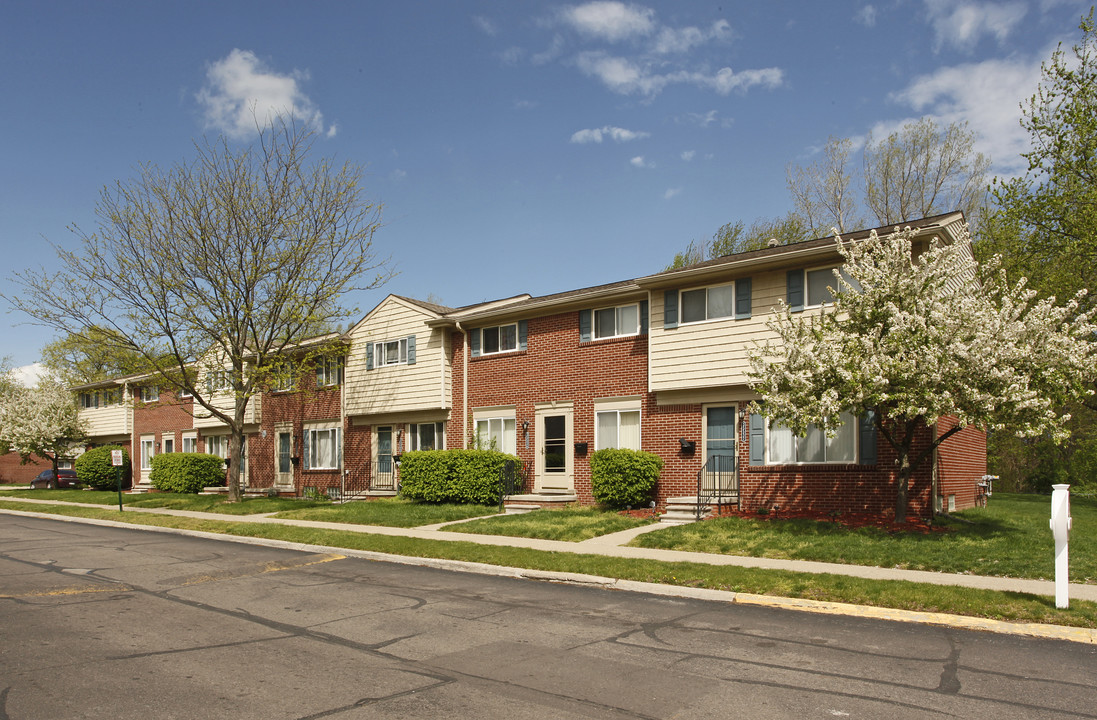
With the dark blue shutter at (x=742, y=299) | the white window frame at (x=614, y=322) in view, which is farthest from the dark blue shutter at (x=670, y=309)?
the dark blue shutter at (x=742, y=299)

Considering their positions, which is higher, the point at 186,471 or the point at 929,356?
the point at 929,356

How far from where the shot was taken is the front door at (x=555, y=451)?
72.8ft

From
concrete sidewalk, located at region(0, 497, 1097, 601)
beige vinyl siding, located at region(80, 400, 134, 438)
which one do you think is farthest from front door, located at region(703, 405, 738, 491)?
beige vinyl siding, located at region(80, 400, 134, 438)

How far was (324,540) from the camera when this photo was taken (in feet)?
52.4

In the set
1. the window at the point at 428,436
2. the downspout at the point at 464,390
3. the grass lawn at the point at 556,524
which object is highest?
the downspout at the point at 464,390

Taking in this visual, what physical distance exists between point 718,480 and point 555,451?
5.43 m

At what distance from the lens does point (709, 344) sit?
18.8 m

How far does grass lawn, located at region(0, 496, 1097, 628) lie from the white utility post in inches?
6.8

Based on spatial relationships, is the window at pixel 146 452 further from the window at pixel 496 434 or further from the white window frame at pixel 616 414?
the white window frame at pixel 616 414

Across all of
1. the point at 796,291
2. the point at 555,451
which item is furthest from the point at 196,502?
the point at 796,291

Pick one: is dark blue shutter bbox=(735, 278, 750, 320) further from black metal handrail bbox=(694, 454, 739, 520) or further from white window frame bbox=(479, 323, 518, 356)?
white window frame bbox=(479, 323, 518, 356)

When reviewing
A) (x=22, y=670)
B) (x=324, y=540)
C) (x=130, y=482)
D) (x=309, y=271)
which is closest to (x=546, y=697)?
(x=22, y=670)

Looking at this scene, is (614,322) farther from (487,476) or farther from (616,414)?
(487,476)

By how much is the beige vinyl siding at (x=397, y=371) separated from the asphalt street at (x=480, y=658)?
14388 mm
